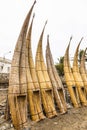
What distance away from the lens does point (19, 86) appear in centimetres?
808

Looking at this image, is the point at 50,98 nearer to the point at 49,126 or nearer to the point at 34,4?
the point at 49,126

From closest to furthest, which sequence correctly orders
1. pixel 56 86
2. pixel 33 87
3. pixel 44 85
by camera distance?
pixel 33 87 < pixel 44 85 < pixel 56 86

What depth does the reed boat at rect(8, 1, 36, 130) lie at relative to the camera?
7562mm

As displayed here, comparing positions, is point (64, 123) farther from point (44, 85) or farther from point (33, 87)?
point (44, 85)

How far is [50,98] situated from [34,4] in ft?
14.0

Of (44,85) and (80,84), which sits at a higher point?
(80,84)

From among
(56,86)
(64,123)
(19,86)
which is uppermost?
(56,86)

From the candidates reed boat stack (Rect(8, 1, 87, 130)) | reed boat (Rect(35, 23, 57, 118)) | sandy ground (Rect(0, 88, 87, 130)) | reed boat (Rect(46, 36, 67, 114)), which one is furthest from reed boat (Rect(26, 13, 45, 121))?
reed boat (Rect(46, 36, 67, 114))

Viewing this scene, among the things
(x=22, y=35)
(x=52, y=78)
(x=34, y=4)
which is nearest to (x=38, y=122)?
(x=52, y=78)

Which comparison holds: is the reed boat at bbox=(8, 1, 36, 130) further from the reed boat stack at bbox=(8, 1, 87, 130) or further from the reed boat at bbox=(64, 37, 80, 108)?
the reed boat at bbox=(64, 37, 80, 108)

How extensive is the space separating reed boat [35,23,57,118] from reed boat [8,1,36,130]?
154 centimetres

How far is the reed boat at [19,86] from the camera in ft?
24.8

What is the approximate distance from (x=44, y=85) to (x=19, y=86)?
6.46 ft

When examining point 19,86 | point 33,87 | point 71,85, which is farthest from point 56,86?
point 19,86
